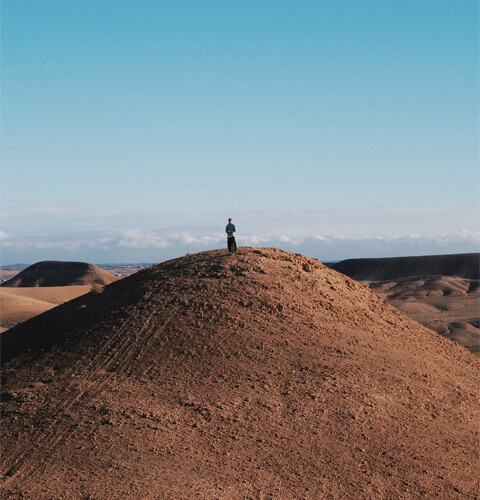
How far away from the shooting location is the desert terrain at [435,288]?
40.6 meters

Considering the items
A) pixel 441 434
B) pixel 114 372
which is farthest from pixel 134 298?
pixel 441 434

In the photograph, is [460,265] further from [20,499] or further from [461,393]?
[20,499]

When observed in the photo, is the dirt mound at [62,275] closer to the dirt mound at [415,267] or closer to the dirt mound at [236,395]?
the dirt mound at [415,267]

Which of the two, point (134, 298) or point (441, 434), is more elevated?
point (134, 298)

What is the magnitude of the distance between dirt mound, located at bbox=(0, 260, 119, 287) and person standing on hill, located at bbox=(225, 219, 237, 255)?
6708 cm

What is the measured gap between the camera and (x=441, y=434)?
1405cm

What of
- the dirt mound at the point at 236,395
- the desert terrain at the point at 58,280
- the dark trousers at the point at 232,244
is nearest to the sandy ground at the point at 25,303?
the desert terrain at the point at 58,280

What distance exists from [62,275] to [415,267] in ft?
202

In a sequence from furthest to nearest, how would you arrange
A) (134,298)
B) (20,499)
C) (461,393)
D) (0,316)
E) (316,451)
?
(0,316)
(134,298)
(461,393)
(316,451)
(20,499)

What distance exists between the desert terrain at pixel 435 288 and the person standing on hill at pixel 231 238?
17872mm

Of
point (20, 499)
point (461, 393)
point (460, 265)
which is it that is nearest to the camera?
Result: point (20, 499)

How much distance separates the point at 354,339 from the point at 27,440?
31.7 ft

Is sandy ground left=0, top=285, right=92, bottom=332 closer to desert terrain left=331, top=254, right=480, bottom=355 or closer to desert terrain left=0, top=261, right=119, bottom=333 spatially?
desert terrain left=0, top=261, right=119, bottom=333

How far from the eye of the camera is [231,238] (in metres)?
20.9
